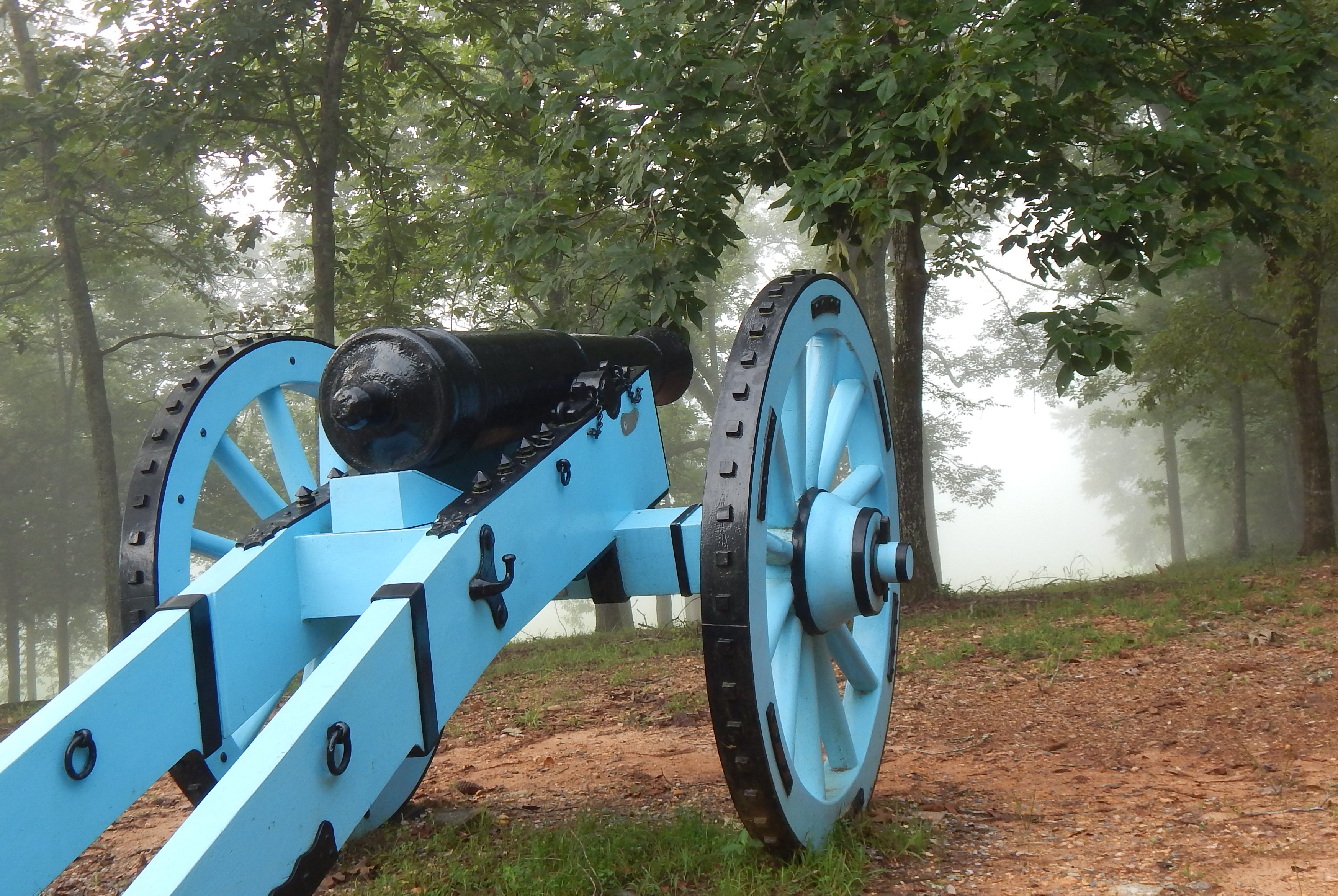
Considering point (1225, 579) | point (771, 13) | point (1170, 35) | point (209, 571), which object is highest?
point (771, 13)

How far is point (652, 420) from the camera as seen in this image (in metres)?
3.45

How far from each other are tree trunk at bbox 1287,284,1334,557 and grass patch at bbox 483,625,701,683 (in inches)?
251

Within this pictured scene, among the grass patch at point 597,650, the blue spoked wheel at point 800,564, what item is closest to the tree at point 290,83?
the grass patch at point 597,650

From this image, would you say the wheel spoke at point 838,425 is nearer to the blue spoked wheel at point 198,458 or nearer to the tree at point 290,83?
the blue spoked wheel at point 198,458

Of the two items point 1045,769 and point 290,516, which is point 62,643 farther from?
point 1045,769

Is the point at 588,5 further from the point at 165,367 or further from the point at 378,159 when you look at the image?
the point at 165,367

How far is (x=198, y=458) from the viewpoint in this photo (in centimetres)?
326

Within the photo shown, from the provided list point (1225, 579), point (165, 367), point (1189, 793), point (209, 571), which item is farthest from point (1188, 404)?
point (165, 367)

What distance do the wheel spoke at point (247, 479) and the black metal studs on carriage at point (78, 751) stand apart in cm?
162

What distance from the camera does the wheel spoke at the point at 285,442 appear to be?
Answer: 382 centimetres

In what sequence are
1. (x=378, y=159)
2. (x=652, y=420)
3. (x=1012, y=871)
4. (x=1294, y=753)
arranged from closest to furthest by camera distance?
(x=1012, y=871), (x=652, y=420), (x=1294, y=753), (x=378, y=159)

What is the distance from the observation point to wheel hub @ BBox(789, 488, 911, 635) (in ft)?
9.36

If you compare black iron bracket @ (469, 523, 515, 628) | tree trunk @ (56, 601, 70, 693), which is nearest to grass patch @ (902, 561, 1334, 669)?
black iron bracket @ (469, 523, 515, 628)

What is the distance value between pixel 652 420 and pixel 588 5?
24.3 ft
